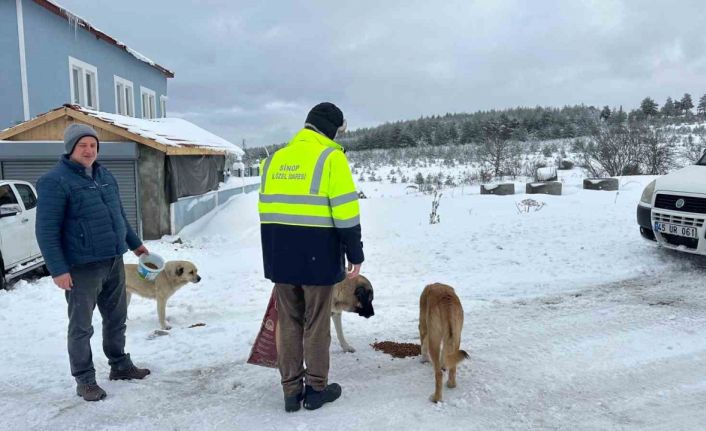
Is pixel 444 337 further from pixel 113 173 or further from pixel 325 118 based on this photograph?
pixel 113 173

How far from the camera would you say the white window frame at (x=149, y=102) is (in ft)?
72.6

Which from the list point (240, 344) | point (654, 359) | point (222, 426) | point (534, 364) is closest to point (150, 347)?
point (240, 344)

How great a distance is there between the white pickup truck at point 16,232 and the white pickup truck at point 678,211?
9.47 metres

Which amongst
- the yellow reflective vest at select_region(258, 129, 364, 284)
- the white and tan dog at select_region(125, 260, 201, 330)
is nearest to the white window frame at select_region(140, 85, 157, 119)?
the white and tan dog at select_region(125, 260, 201, 330)

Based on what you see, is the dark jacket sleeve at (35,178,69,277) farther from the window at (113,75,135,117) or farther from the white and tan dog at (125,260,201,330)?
the window at (113,75,135,117)

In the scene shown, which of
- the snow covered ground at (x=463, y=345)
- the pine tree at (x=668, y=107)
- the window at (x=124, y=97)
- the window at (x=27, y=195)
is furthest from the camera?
the pine tree at (x=668, y=107)

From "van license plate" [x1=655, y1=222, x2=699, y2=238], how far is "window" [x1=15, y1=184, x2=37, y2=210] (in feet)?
33.2

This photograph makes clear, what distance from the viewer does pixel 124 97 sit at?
19.9m

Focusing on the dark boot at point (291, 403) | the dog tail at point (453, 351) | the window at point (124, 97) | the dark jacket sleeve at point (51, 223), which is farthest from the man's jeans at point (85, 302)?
the window at point (124, 97)

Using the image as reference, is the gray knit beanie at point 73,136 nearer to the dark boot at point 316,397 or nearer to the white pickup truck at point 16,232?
the dark boot at point 316,397

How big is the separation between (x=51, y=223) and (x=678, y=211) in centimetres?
758

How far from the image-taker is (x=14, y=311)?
635 cm

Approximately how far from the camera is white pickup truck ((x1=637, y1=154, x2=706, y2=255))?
271 inches

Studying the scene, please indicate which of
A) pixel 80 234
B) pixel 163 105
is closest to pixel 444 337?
pixel 80 234
